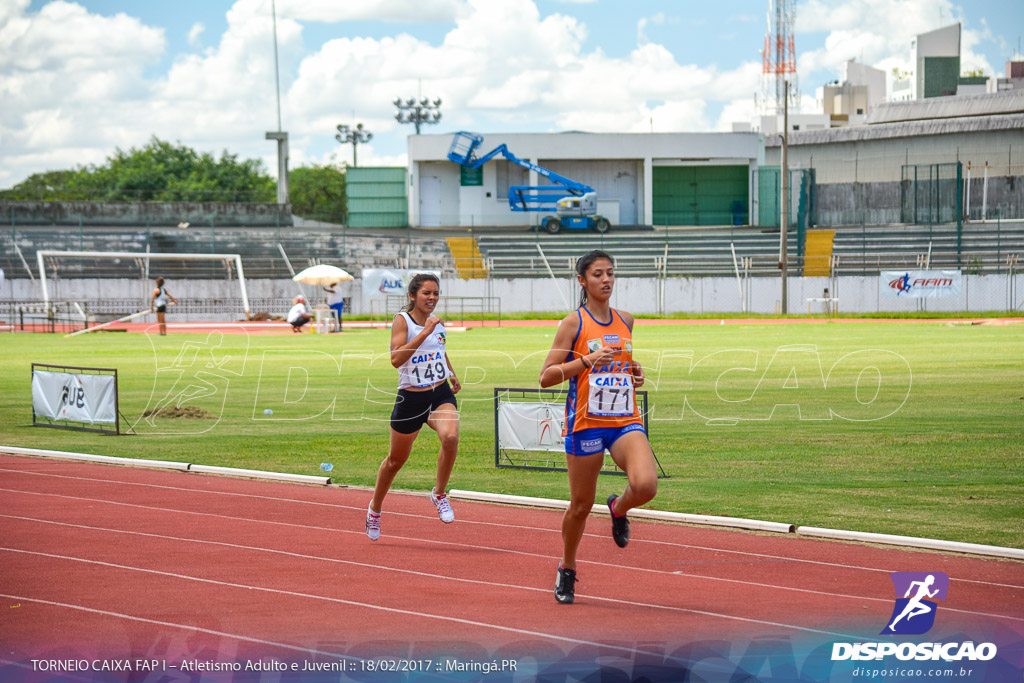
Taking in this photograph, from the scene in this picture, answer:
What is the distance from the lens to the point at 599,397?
20.7 feet

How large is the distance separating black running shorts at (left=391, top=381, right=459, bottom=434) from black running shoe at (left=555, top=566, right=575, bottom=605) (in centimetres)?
218

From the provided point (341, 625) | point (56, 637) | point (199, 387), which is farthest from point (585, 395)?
point (199, 387)

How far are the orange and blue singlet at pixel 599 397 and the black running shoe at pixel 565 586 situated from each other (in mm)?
732

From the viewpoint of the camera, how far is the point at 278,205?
69.4 metres

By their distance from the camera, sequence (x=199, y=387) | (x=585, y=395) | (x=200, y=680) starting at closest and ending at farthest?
(x=200, y=680)
(x=585, y=395)
(x=199, y=387)

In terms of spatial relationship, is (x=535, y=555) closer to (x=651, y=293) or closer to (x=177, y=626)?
(x=177, y=626)

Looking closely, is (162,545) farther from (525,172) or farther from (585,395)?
(525,172)

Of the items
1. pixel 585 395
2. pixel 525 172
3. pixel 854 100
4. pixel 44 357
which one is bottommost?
pixel 44 357

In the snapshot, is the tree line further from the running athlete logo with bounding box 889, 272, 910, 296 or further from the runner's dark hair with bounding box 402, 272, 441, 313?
the runner's dark hair with bounding box 402, 272, 441, 313

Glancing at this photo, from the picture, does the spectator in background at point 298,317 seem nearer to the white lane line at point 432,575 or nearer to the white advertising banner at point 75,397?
the white advertising banner at point 75,397

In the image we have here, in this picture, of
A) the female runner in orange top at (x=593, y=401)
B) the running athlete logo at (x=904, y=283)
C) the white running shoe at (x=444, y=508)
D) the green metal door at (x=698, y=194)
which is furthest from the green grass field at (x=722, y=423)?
the green metal door at (x=698, y=194)

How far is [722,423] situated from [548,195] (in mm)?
53335

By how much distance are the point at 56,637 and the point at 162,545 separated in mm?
2218

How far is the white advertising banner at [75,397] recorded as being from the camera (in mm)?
13992
